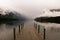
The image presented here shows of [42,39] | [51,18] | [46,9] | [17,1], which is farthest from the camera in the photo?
[17,1]

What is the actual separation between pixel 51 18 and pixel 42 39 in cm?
131

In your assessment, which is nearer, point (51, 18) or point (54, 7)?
point (51, 18)

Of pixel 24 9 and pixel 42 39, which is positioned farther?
pixel 24 9

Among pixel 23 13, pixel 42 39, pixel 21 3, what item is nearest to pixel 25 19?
pixel 23 13

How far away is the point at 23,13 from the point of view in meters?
2.60

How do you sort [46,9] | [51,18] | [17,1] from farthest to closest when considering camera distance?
[17,1]
[46,9]
[51,18]

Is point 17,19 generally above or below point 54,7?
below

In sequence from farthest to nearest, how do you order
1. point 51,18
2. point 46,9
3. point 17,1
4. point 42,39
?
point 17,1 → point 46,9 → point 51,18 → point 42,39

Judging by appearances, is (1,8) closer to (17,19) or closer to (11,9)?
(11,9)

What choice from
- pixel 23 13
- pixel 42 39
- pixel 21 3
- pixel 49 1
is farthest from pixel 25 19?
Result: pixel 42 39

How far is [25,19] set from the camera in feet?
8.55

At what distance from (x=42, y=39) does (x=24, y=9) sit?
178 centimetres

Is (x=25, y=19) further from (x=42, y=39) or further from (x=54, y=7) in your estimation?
(x=42, y=39)

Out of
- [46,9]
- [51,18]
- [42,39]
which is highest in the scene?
[46,9]
